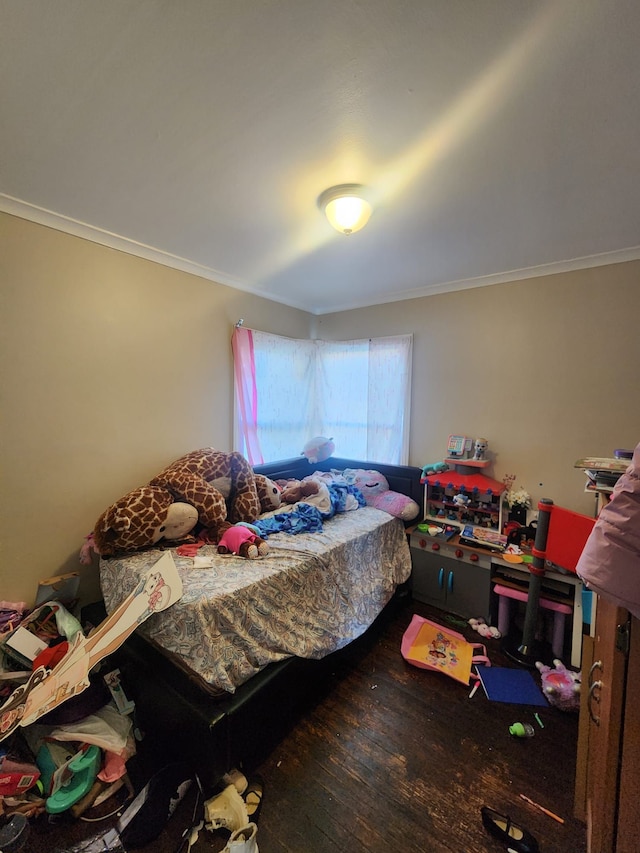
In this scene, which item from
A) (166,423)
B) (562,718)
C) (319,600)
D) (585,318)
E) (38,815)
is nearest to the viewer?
(38,815)

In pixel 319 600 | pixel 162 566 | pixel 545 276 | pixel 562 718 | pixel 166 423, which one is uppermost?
pixel 545 276

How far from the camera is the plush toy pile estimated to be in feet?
5.89

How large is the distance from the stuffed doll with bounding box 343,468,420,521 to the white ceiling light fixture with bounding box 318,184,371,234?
2.00 m

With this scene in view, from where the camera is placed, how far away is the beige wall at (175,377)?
1817mm

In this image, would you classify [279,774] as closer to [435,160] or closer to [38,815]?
[38,815]

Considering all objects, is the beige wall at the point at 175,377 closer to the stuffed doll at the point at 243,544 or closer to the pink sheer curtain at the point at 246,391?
the pink sheer curtain at the point at 246,391

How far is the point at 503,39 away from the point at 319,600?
230 cm

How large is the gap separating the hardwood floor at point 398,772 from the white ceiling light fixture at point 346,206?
234 centimetres

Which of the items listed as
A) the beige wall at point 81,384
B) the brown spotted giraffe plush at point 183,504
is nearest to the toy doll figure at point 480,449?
the brown spotted giraffe plush at point 183,504

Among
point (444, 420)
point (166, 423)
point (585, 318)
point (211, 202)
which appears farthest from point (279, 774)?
point (585, 318)

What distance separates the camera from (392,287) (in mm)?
2943

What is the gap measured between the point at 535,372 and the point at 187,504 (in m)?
2.63

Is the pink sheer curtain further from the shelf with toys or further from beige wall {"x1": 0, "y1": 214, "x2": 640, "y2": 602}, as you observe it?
the shelf with toys

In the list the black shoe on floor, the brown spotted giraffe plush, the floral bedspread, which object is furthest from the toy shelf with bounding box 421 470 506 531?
the black shoe on floor
